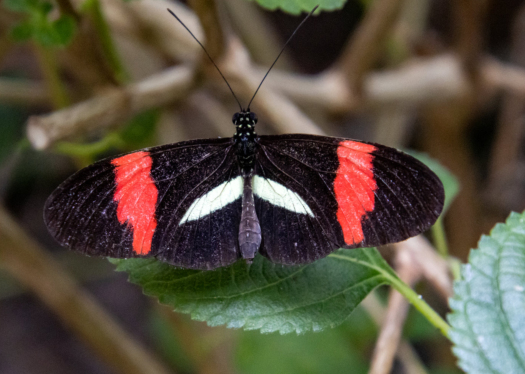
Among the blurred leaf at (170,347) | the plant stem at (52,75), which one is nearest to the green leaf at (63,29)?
the plant stem at (52,75)

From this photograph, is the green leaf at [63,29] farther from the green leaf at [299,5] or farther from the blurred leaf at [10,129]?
the blurred leaf at [10,129]

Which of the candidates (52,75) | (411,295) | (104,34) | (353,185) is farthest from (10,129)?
(411,295)

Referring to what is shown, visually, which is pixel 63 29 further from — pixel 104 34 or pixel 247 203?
pixel 247 203

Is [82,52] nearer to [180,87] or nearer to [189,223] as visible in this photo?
[180,87]

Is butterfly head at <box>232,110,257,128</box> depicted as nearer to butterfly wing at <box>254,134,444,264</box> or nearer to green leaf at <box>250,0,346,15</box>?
butterfly wing at <box>254,134,444,264</box>

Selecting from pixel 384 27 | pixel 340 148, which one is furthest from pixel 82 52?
pixel 384 27

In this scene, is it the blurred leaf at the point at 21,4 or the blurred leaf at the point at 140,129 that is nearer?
the blurred leaf at the point at 21,4

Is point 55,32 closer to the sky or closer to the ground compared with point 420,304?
closer to the sky
